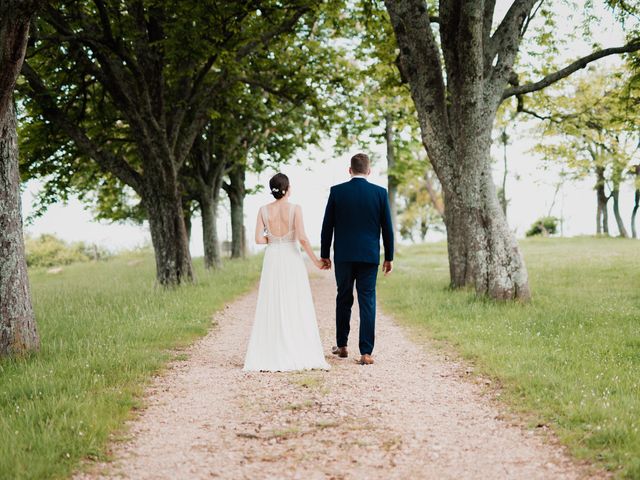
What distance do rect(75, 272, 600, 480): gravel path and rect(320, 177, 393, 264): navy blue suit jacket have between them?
55.4 inches

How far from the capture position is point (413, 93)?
1391 cm

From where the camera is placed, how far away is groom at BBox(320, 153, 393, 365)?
24.5ft

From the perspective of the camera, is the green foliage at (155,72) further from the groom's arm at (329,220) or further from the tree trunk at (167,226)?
the groom's arm at (329,220)

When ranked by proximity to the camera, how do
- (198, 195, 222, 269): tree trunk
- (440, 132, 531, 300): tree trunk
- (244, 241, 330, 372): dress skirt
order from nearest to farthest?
(244, 241, 330, 372): dress skirt, (440, 132, 531, 300): tree trunk, (198, 195, 222, 269): tree trunk

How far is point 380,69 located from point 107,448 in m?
14.5

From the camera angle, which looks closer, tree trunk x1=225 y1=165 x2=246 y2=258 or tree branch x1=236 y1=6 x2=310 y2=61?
tree branch x1=236 y1=6 x2=310 y2=61

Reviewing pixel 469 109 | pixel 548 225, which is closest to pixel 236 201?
pixel 469 109

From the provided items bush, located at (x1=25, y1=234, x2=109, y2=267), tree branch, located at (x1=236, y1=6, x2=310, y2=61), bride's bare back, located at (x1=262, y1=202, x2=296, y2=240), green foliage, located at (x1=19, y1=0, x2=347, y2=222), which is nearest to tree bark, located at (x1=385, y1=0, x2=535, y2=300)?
green foliage, located at (x1=19, y1=0, x2=347, y2=222)

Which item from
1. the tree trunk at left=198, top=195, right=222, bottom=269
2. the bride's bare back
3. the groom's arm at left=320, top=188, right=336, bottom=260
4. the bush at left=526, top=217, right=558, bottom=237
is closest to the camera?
the bride's bare back

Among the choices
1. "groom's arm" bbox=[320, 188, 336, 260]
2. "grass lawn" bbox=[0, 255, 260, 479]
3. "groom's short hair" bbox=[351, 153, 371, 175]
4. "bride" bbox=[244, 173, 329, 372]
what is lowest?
"grass lawn" bbox=[0, 255, 260, 479]

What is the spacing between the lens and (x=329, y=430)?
5203 mm

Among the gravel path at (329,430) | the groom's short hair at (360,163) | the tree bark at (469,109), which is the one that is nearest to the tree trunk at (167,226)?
the tree bark at (469,109)

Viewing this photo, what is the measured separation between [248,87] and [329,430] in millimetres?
17986

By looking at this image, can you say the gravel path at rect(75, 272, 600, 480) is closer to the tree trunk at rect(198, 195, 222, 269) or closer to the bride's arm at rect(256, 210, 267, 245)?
the bride's arm at rect(256, 210, 267, 245)
